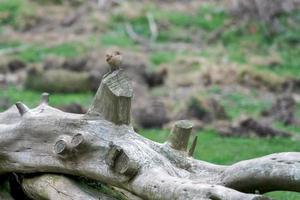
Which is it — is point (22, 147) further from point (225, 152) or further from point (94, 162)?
point (225, 152)

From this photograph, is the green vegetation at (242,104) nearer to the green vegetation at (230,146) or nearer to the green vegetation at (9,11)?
the green vegetation at (230,146)

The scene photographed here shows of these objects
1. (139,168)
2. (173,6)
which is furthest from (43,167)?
(173,6)

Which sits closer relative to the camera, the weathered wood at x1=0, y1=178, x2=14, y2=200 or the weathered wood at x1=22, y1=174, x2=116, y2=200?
the weathered wood at x1=22, y1=174, x2=116, y2=200

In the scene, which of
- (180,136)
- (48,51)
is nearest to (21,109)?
(180,136)

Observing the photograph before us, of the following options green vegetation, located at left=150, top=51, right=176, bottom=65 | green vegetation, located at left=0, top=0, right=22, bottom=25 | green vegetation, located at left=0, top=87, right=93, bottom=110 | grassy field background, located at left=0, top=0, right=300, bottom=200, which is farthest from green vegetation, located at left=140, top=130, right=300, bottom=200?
green vegetation, located at left=0, top=0, right=22, bottom=25

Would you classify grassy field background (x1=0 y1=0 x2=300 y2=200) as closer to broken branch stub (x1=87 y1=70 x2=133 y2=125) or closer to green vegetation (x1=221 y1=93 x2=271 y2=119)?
green vegetation (x1=221 y1=93 x2=271 y2=119)

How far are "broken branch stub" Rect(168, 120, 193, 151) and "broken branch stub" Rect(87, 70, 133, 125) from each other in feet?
1.39

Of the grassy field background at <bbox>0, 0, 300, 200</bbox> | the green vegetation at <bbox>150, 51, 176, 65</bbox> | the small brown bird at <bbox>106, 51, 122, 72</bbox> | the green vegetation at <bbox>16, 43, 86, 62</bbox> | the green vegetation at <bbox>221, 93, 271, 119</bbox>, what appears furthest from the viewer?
the green vegetation at <bbox>16, 43, 86, 62</bbox>

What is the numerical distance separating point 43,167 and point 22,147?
0.37 metres

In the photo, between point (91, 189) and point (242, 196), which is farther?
point (91, 189)

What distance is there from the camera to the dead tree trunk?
271 inches

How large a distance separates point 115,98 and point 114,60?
1.06ft

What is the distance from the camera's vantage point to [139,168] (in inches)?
289

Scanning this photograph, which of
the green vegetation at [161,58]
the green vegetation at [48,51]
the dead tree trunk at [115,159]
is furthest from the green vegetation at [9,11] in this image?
the dead tree trunk at [115,159]
